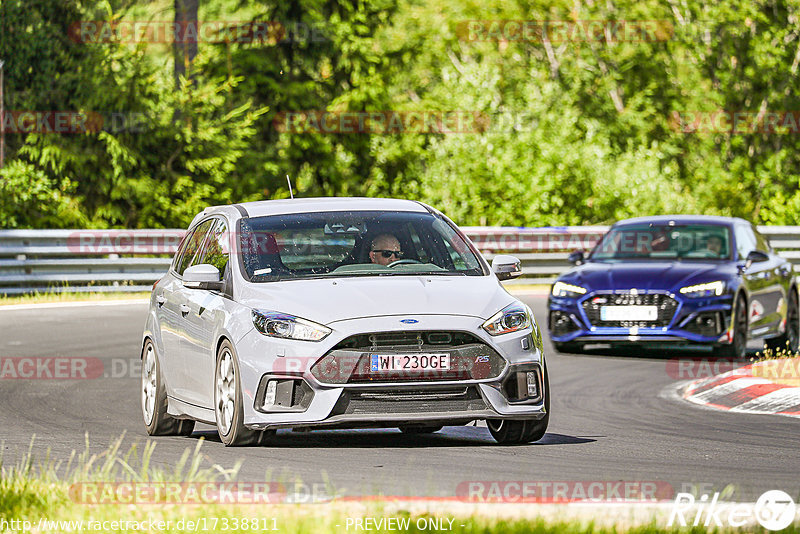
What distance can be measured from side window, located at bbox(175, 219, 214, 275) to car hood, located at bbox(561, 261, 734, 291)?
256 inches

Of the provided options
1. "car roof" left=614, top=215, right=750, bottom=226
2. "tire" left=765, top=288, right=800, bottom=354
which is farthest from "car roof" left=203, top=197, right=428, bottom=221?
"tire" left=765, top=288, right=800, bottom=354

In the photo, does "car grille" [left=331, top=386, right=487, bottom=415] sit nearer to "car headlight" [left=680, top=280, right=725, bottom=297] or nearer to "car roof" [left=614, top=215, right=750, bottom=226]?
"car headlight" [left=680, top=280, right=725, bottom=297]

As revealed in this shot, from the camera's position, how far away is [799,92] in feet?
157

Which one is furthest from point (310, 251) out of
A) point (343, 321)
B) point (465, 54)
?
point (465, 54)

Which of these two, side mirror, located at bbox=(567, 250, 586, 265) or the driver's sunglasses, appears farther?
side mirror, located at bbox=(567, 250, 586, 265)

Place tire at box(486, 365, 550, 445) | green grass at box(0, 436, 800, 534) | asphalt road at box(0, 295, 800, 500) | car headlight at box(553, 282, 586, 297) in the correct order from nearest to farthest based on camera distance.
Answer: green grass at box(0, 436, 800, 534) → asphalt road at box(0, 295, 800, 500) → tire at box(486, 365, 550, 445) → car headlight at box(553, 282, 586, 297)

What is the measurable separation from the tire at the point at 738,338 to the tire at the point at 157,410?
748cm

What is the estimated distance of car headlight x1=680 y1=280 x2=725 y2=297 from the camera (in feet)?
55.7

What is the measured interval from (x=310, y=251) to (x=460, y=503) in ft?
11.7

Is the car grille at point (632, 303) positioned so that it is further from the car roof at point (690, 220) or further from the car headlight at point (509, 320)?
the car headlight at point (509, 320)

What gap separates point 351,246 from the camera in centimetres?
1071

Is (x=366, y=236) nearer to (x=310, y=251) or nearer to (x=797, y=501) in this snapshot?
(x=310, y=251)

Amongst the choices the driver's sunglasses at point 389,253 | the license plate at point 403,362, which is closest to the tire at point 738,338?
the driver's sunglasses at point 389,253

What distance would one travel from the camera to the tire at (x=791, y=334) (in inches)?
742
